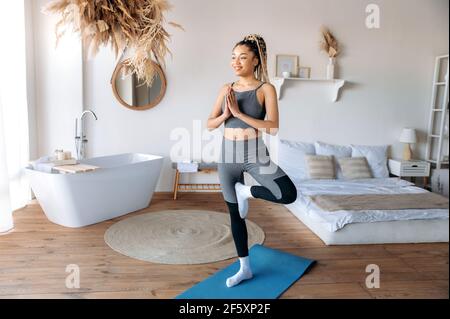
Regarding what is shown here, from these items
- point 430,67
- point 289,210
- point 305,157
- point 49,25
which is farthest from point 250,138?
point 430,67

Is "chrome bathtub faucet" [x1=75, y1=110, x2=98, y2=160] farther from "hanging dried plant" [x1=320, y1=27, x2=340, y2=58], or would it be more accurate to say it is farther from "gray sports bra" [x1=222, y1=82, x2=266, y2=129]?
"hanging dried plant" [x1=320, y1=27, x2=340, y2=58]

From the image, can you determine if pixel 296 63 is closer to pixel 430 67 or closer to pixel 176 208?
pixel 430 67

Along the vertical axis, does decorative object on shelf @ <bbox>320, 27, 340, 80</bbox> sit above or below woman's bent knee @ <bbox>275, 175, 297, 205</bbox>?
above

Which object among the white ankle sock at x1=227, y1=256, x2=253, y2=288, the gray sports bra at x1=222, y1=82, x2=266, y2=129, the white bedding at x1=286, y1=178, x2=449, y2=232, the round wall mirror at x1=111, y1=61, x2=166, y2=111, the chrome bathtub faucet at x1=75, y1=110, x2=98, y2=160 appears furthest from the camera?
the round wall mirror at x1=111, y1=61, x2=166, y2=111

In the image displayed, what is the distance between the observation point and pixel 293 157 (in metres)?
4.48

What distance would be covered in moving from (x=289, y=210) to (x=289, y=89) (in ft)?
5.44

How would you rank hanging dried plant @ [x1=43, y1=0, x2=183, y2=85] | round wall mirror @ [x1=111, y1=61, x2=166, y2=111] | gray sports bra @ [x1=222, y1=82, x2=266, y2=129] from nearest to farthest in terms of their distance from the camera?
gray sports bra @ [x1=222, y1=82, x2=266, y2=129] < hanging dried plant @ [x1=43, y1=0, x2=183, y2=85] < round wall mirror @ [x1=111, y1=61, x2=166, y2=111]

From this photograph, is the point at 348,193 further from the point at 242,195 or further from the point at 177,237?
the point at 242,195

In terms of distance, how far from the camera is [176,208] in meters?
4.04

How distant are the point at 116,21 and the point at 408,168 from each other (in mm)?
3796

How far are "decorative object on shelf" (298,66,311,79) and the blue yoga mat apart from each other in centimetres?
265

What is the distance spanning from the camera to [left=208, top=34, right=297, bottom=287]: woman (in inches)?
80.0

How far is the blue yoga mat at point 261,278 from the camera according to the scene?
2.13 metres

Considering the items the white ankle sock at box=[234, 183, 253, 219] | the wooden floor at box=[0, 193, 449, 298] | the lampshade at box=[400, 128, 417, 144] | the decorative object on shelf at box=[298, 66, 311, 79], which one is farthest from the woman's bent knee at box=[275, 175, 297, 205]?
the lampshade at box=[400, 128, 417, 144]
